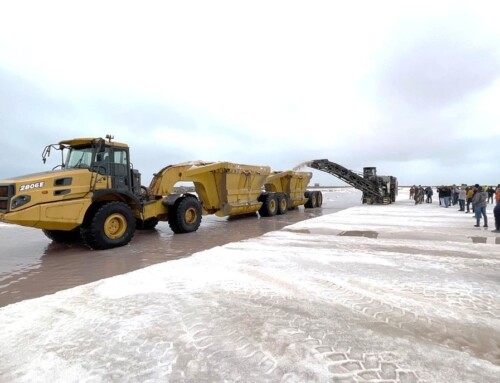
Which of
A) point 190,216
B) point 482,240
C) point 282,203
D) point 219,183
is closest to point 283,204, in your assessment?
point 282,203

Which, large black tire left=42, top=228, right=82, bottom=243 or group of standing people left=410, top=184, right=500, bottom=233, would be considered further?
group of standing people left=410, top=184, right=500, bottom=233

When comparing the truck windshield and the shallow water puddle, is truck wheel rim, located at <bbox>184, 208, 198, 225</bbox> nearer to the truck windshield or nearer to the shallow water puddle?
the truck windshield

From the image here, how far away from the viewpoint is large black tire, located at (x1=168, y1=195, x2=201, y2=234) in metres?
9.56

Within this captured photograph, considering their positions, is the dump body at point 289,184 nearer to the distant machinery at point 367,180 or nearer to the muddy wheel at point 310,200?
the muddy wheel at point 310,200

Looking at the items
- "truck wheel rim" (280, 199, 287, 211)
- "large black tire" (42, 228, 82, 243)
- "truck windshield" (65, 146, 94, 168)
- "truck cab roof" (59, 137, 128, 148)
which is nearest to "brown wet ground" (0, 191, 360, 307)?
"large black tire" (42, 228, 82, 243)

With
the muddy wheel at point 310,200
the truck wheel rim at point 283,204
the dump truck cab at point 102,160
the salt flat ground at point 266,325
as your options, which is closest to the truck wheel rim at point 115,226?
the dump truck cab at point 102,160

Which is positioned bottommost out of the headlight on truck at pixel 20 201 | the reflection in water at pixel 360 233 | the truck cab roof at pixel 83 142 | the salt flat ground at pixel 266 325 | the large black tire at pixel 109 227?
the salt flat ground at pixel 266 325

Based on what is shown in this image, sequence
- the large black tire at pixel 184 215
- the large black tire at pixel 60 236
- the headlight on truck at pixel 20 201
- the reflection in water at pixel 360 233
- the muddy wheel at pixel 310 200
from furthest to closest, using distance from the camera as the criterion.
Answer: the muddy wheel at pixel 310 200 < the large black tire at pixel 184 215 < the reflection in water at pixel 360 233 < the large black tire at pixel 60 236 < the headlight on truck at pixel 20 201

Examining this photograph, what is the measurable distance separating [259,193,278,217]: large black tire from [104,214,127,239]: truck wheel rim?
26.3 ft

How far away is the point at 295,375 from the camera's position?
2.33 m

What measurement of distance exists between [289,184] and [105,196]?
11.4 meters

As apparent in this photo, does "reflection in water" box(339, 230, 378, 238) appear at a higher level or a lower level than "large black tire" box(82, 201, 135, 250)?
lower

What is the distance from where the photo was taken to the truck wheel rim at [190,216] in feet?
32.6

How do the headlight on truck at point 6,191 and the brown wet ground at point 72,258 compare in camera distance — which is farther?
the headlight on truck at point 6,191
